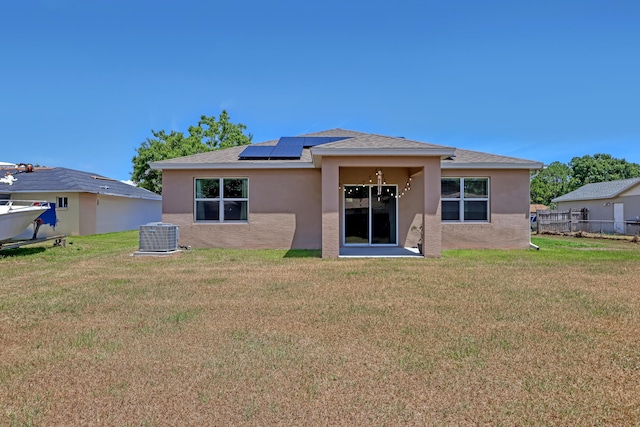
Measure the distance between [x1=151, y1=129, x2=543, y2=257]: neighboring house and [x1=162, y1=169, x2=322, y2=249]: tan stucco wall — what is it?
0.12ft

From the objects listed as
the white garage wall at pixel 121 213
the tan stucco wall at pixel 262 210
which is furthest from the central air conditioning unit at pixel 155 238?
the white garage wall at pixel 121 213

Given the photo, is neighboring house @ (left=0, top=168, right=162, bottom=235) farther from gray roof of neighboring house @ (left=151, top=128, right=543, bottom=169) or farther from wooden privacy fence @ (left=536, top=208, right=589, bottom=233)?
wooden privacy fence @ (left=536, top=208, right=589, bottom=233)

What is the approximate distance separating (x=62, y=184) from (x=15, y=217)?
10.1 metres

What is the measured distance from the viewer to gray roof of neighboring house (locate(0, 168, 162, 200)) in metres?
21.0

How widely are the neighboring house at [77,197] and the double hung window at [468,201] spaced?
1926 cm

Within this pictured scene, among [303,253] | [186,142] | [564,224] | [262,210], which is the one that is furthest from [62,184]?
[564,224]

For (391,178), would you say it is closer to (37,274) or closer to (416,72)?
(416,72)

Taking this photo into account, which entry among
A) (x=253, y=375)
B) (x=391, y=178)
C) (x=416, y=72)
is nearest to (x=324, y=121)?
(x=416, y=72)

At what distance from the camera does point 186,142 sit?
36.9 metres

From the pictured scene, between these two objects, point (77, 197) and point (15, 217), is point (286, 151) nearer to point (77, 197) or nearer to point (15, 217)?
point (15, 217)

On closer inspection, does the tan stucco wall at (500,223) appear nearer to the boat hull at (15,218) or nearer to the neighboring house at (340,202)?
the neighboring house at (340,202)

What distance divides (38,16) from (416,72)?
644 inches

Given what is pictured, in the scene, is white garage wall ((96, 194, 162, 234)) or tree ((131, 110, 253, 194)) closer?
white garage wall ((96, 194, 162, 234))

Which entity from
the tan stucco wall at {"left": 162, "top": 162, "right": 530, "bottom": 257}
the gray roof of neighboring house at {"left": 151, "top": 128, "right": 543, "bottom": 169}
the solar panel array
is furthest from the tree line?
the solar panel array
